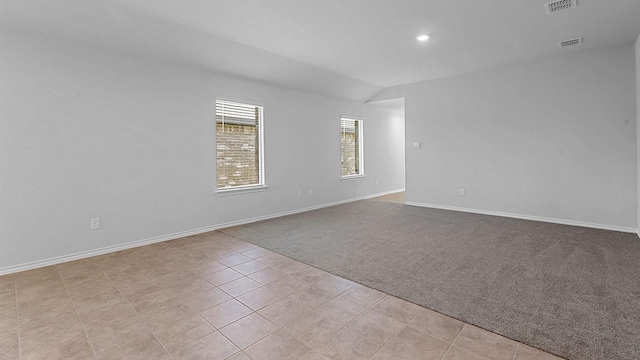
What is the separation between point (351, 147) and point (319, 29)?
400cm

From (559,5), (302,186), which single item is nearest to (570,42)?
(559,5)

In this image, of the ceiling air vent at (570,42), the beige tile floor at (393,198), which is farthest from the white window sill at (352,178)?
the ceiling air vent at (570,42)

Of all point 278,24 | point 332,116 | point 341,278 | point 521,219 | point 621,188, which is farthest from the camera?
point 332,116

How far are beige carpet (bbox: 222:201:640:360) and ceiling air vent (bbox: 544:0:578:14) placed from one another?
260 cm

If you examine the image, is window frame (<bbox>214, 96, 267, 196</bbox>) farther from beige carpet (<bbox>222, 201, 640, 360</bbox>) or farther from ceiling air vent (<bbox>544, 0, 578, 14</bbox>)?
ceiling air vent (<bbox>544, 0, 578, 14</bbox>)

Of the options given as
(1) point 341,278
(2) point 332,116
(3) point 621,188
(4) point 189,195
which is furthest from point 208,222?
(3) point 621,188

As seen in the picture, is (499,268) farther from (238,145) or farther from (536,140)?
(238,145)

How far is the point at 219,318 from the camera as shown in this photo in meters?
2.14

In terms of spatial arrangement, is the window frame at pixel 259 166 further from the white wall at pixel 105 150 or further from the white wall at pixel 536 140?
the white wall at pixel 536 140

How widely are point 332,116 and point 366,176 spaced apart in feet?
6.04

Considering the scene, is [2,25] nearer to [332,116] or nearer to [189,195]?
[189,195]

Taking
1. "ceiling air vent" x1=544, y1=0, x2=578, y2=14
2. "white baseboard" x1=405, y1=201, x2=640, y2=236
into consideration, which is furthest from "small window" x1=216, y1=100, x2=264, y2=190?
"ceiling air vent" x1=544, y1=0, x2=578, y2=14

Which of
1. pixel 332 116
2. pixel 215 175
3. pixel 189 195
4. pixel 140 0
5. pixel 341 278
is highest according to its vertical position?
pixel 140 0

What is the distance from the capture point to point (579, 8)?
10.3 feet
